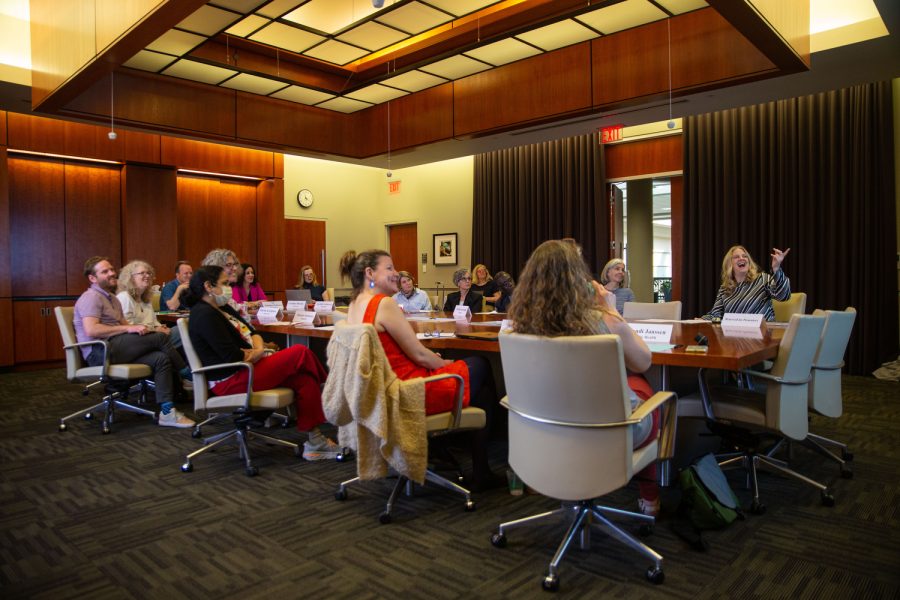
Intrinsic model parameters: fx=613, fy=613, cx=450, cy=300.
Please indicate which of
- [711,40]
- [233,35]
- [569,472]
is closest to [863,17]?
[711,40]

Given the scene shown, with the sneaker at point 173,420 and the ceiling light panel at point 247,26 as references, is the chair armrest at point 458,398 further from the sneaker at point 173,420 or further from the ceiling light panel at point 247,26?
the ceiling light panel at point 247,26

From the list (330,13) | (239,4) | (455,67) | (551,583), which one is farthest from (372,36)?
(551,583)

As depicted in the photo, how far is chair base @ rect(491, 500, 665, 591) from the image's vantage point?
2.26m

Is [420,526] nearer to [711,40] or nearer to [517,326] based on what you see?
[517,326]

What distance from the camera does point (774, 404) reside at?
2828mm

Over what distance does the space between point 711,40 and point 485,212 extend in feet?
17.3

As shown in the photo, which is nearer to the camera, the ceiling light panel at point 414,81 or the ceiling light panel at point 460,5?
the ceiling light panel at point 460,5

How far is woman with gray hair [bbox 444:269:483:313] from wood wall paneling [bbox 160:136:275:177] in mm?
4598

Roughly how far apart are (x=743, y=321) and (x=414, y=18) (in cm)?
426

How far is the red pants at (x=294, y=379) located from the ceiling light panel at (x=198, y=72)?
454cm

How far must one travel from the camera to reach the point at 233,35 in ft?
21.4

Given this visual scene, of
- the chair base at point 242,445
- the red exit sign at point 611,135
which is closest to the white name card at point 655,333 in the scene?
the chair base at point 242,445

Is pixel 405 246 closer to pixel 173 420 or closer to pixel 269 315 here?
pixel 269 315

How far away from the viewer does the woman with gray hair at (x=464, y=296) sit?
716 centimetres
